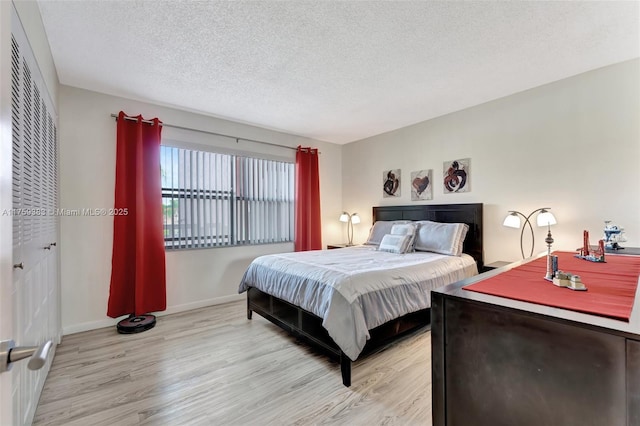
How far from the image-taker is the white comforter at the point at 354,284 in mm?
1983

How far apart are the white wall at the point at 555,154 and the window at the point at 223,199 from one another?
2242 mm

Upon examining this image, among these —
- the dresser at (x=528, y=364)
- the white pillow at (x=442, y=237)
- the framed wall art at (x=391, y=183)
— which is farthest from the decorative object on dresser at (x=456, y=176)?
the dresser at (x=528, y=364)

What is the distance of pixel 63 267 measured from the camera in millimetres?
2812

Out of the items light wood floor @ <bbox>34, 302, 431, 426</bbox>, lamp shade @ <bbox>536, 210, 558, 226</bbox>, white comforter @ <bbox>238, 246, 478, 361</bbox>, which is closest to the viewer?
light wood floor @ <bbox>34, 302, 431, 426</bbox>

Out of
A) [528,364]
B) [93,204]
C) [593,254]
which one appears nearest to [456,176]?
[593,254]

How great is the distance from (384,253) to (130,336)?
2.85 metres

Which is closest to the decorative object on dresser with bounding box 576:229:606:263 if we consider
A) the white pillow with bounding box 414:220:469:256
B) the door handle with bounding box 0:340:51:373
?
the white pillow with bounding box 414:220:469:256

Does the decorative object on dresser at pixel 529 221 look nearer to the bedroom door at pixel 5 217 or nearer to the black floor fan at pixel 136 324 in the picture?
the bedroom door at pixel 5 217

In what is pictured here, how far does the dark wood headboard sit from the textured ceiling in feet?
4.34

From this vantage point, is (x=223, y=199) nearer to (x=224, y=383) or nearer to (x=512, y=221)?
(x=224, y=383)

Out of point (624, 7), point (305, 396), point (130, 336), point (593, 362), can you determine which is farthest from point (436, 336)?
point (130, 336)

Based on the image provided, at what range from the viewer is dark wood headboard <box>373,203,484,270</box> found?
11.1 feet

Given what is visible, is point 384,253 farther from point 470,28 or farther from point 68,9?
point 68,9

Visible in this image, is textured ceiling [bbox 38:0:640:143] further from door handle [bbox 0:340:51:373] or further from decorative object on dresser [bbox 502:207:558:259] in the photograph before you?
door handle [bbox 0:340:51:373]
